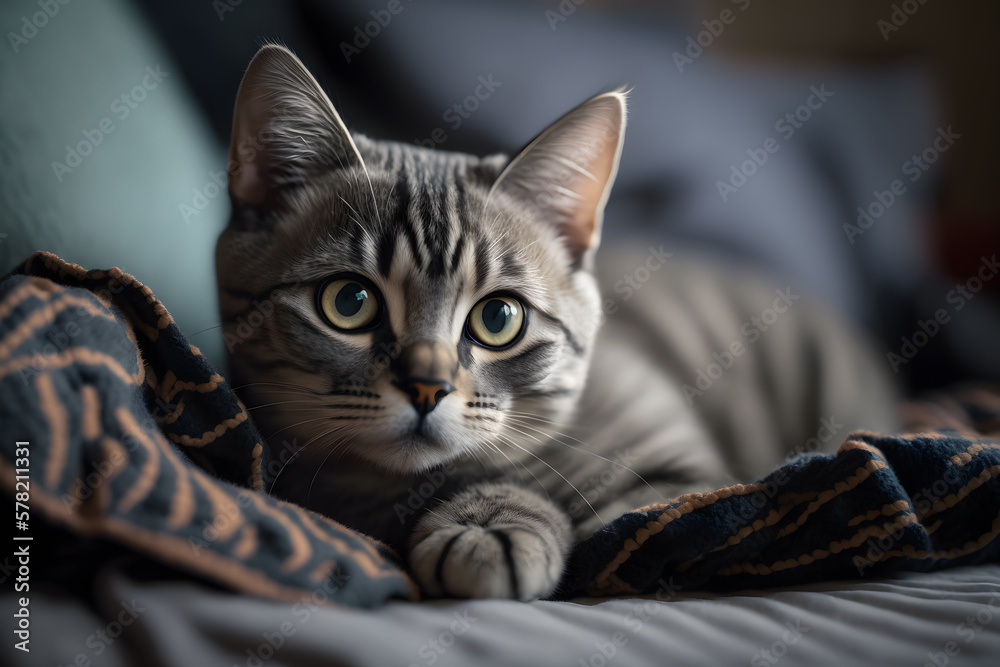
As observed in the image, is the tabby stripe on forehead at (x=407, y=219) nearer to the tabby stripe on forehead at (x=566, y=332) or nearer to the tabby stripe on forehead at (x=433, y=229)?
the tabby stripe on forehead at (x=433, y=229)

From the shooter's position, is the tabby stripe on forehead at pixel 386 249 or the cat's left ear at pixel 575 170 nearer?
the tabby stripe on forehead at pixel 386 249

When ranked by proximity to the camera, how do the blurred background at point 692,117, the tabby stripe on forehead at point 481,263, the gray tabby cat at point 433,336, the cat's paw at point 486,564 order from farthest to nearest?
1. the blurred background at point 692,117
2. the tabby stripe on forehead at point 481,263
3. the gray tabby cat at point 433,336
4. the cat's paw at point 486,564

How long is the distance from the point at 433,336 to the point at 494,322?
0.11m

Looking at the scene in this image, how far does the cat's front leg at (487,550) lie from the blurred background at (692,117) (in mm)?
583

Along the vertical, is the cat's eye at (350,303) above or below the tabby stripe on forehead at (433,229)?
below

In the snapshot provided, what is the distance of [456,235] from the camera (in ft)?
2.61

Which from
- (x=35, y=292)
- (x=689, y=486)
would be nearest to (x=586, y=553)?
(x=689, y=486)

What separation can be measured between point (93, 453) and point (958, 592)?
2.98 feet

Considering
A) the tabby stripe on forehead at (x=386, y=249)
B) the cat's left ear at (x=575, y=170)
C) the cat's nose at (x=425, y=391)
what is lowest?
the cat's nose at (x=425, y=391)

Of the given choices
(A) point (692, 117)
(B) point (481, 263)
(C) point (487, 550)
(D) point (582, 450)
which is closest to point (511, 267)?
(B) point (481, 263)

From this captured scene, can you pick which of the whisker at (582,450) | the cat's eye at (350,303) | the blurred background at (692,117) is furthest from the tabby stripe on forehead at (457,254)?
the blurred background at (692,117)

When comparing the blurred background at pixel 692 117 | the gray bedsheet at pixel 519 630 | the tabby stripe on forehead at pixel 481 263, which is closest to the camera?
the gray bedsheet at pixel 519 630

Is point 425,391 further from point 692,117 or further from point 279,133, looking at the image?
point 692,117

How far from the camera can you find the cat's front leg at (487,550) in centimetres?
56
